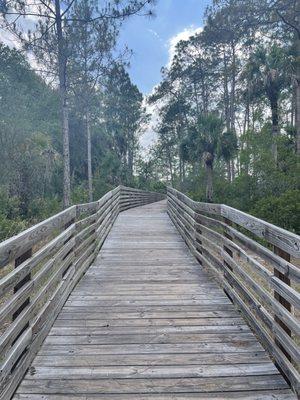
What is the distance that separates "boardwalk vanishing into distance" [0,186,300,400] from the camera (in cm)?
231

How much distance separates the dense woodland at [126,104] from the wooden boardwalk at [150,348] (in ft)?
19.5

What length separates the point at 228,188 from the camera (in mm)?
22219

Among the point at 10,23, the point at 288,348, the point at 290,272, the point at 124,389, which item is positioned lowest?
the point at 124,389

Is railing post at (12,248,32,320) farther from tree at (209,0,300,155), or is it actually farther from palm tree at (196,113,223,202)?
palm tree at (196,113,223,202)

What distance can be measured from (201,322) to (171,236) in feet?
16.5

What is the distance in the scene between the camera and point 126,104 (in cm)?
3519

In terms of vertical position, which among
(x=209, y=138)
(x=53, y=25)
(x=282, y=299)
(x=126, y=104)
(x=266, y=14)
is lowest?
(x=282, y=299)

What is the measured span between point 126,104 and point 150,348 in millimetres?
34318

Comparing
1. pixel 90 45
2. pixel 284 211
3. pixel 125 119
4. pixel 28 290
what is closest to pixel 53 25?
pixel 90 45

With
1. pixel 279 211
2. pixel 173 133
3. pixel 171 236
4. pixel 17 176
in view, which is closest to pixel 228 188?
pixel 279 211

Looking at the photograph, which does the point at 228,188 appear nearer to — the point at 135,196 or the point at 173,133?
the point at 135,196

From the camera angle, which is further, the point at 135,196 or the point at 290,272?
the point at 135,196

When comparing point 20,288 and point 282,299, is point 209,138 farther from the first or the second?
point 20,288

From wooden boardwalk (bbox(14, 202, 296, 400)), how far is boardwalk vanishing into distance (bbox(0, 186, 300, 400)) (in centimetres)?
1
